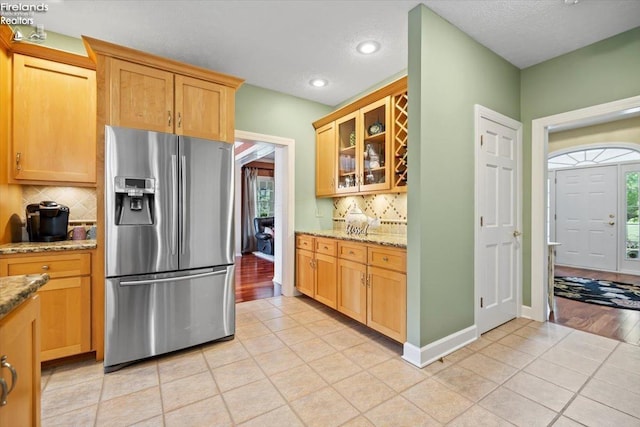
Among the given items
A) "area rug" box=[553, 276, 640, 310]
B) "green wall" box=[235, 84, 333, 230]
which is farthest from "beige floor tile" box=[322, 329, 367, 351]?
"area rug" box=[553, 276, 640, 310]

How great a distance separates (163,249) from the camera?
89.7 inches

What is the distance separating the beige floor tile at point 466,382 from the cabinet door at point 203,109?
2.53m

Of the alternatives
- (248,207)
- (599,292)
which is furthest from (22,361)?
(248,207)

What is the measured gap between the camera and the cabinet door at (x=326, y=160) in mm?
3850

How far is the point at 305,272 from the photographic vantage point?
12.2 ft

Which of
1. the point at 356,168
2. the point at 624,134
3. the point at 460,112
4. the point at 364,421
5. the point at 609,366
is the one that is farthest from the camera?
the point at 624,134

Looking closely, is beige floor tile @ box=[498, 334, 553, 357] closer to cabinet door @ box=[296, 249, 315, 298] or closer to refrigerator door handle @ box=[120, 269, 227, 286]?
cabinet door @ box=[296, 249, 315, 298]

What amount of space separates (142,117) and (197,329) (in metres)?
1.76

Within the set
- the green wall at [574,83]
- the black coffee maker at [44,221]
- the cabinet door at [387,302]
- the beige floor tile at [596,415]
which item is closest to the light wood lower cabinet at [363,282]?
the cabinet door at [387,302]

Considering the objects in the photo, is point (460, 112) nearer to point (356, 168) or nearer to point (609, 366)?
point (356, 168)

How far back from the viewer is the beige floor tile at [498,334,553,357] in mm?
2400

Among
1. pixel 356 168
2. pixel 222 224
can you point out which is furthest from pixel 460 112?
pixel 222 224

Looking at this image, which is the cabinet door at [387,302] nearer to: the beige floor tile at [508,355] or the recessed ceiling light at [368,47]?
the beige floor tile at [508,355]

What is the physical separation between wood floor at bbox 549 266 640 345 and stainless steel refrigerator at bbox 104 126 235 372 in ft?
11.2
